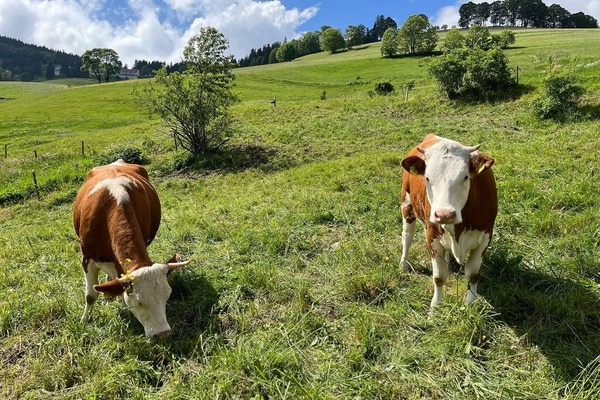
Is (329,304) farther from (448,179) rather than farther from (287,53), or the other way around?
(287,53)

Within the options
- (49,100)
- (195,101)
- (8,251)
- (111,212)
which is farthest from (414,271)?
(49,100)

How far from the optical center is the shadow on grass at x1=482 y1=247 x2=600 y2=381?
12.7ft

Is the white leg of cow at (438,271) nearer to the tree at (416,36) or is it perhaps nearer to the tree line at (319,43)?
the tree at (416,36)

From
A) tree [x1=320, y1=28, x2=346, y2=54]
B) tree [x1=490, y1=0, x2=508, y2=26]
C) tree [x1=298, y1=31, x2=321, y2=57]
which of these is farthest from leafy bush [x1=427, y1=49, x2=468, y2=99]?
tree [x1=490, y1=0, x2=508, y2=26]

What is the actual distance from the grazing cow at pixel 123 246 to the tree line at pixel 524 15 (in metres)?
134

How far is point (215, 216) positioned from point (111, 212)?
13.7ft

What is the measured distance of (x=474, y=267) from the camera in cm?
461

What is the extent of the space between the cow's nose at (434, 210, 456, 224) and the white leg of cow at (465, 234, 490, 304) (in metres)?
1.09

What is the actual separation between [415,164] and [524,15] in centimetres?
15199

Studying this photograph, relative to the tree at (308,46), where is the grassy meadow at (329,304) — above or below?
below

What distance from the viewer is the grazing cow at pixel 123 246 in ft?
14.3

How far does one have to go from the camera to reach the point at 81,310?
5.28 m

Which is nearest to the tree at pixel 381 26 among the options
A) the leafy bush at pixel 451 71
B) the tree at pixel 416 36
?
the tree at pixel 416 36

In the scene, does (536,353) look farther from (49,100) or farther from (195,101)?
(49,100)
